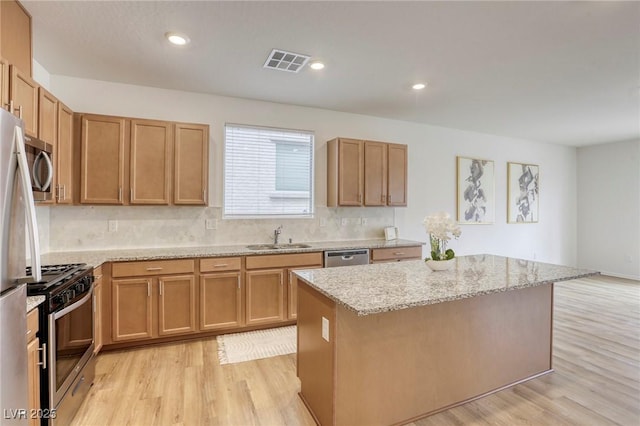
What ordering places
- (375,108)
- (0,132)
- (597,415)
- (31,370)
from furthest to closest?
(375,108) → (597,415) → (31,370) → (0,132)

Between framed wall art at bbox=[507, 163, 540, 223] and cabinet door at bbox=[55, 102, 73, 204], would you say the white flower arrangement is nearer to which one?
cabinet door at bbox=[55, 102, 73, 204]

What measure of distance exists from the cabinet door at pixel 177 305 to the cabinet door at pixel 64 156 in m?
1.14

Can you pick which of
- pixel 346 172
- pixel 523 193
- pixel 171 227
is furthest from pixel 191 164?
pixel 523 193

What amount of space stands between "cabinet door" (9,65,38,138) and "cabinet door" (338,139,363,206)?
298 centimetres

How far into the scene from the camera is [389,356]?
1.95 meters

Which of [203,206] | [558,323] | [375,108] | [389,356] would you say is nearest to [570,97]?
[375,108]

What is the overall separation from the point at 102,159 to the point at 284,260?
82.7 inches

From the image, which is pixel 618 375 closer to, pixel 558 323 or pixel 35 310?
pixel 558 323

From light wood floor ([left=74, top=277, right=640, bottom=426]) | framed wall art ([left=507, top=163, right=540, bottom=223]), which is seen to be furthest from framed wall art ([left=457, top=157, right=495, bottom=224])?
light wood floor ([left=74, top=277, right=640, bottom=426])

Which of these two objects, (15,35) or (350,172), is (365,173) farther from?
(15,35)

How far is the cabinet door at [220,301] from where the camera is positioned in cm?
326

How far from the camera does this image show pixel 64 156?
112 inches

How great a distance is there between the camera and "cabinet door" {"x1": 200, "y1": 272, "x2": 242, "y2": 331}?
3.26 metres

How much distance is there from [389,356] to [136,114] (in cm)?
355
